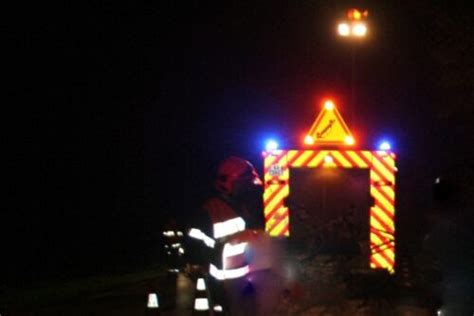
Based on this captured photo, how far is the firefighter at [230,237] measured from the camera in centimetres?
752

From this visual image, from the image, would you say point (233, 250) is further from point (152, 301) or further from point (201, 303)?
point (152, 301)

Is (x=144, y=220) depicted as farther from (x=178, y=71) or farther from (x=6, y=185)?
(x=178, y=71)

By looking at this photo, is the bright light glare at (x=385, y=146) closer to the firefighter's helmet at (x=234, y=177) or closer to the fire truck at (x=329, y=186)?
the fire truck at (x=329, y=186)

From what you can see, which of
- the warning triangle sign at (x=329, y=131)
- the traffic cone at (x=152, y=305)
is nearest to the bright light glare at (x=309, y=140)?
the warning triangle sign at (x=329, y=131)

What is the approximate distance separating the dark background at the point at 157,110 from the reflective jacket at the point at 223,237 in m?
8.56

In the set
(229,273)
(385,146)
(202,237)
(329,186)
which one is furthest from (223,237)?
(385,146)

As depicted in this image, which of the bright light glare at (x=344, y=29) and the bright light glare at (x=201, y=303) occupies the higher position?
the bright light glare at (x=344, y=29)

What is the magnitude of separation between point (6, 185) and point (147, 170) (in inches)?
221

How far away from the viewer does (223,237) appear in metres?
7.51

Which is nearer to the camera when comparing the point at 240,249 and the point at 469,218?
the point at 469,218

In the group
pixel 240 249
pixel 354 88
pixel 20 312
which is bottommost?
pixel 20 312

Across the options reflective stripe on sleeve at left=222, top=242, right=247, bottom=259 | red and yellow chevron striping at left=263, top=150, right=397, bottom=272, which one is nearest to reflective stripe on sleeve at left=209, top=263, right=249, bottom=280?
reflective stripe on sleeve at left=222, top=242, right=247, bottom=259

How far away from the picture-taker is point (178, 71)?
101ft

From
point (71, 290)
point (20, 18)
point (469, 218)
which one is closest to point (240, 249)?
point (469, 218)
